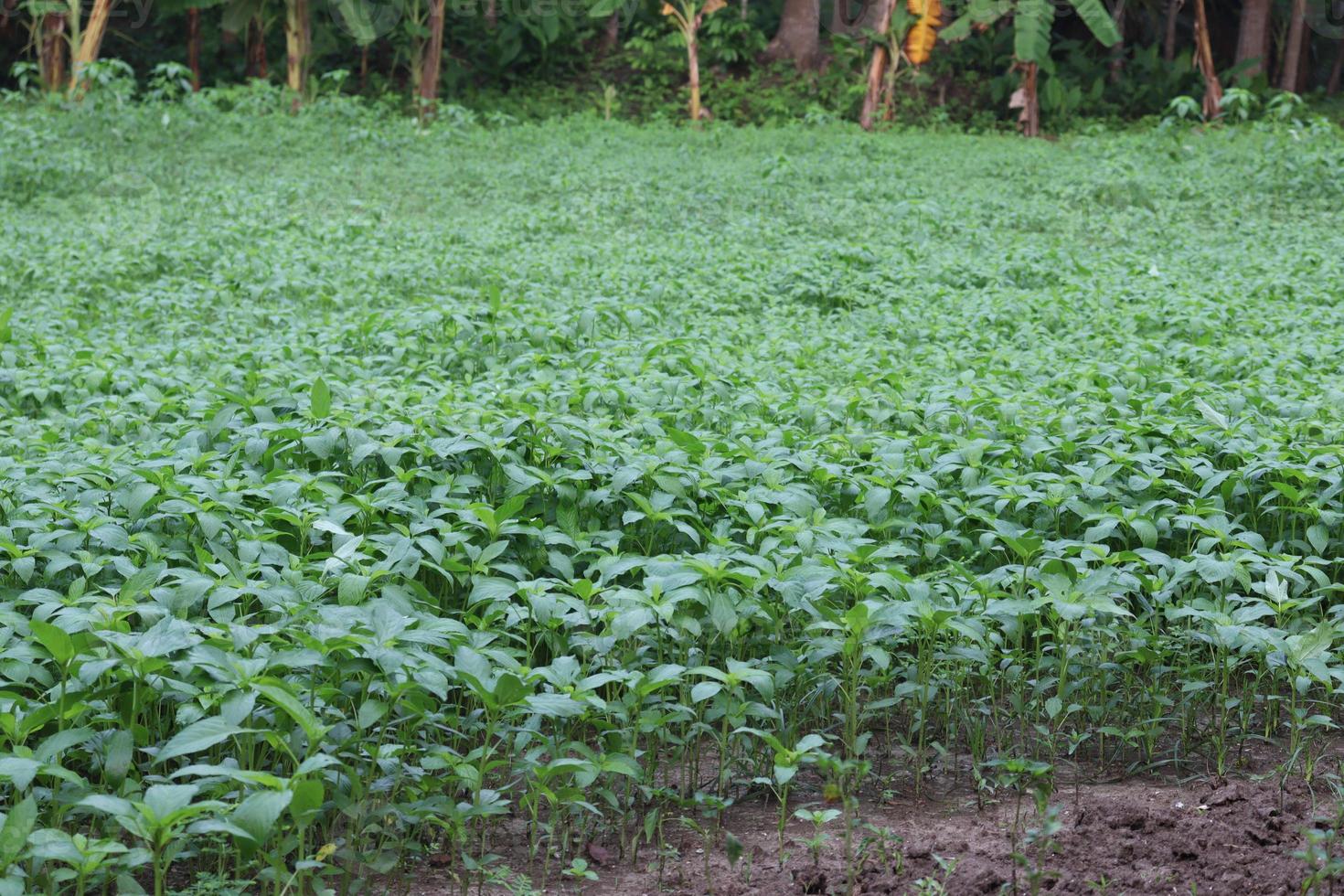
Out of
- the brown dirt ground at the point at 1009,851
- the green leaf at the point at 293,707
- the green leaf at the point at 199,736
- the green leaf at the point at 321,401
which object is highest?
the green leaf at the point at 321,401

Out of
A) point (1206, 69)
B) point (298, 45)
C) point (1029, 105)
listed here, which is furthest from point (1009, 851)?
point (1206, 69)

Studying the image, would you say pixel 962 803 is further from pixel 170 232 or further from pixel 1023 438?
pixel 170 232

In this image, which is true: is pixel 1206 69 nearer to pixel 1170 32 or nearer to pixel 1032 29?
pixel 1170 32

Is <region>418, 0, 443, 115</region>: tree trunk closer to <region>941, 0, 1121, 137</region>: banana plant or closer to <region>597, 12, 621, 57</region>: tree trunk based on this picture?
<region>597, 12, 621, 57</region>: tree trunk

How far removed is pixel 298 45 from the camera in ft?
55.1

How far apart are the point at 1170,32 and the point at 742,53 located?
A: 703 centimetres

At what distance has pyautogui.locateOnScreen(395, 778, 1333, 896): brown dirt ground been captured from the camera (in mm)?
2617

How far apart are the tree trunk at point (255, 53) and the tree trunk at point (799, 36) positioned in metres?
8.24

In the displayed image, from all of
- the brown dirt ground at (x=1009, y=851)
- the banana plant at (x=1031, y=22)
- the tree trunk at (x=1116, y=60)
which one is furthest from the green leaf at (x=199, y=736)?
the tree trunk at (x=1116, y=60)

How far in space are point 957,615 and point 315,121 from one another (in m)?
14.0

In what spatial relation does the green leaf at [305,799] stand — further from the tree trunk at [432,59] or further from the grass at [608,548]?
the tree trunk at [432,59]

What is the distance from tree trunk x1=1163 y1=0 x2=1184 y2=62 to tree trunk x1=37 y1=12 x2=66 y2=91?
53.6 feet

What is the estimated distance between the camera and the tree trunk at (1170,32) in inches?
799

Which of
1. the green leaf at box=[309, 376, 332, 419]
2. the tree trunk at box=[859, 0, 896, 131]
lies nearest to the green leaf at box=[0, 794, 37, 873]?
the green leaf at box=[309, 376, 332, 419]
